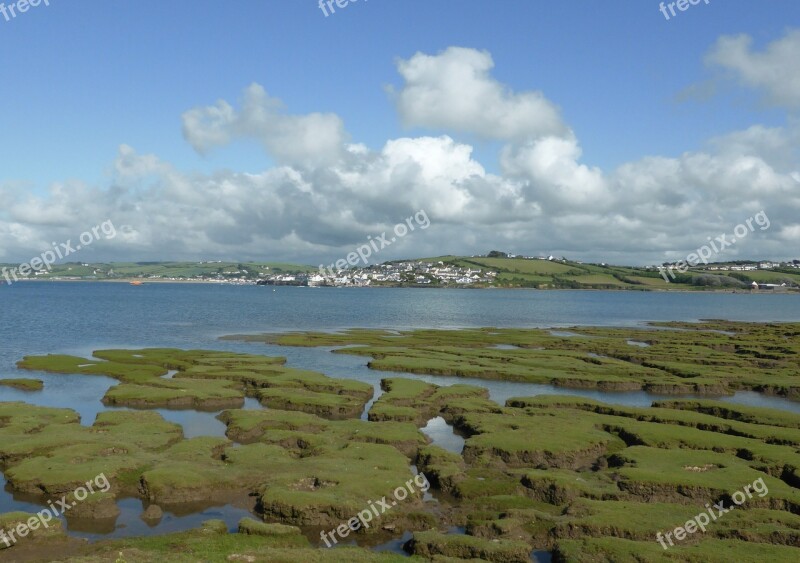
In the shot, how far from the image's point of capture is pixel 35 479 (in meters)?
32.2

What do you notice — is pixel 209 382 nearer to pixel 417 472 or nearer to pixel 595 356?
pixel 417 472

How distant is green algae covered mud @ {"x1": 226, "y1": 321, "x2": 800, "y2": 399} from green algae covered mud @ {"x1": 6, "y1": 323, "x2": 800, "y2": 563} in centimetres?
1301

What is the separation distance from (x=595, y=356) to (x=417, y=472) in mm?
63525

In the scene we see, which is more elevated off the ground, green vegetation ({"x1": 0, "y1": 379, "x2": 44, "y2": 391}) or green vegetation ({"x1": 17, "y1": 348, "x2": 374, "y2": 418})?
green vegetation ({"x1": 17, "y1": 348, "x2": 374, "y2": 418})

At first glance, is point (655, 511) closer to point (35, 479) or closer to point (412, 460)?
point (412, 460)

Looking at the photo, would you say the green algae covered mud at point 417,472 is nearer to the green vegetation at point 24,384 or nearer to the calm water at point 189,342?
the calm water at point 189,342

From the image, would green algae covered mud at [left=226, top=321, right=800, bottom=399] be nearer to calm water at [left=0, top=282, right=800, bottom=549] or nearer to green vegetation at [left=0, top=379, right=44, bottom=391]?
calm water at [left=0, top=282, right=800, bottom=549]

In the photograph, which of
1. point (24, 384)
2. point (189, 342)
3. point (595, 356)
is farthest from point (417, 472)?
point (189, 342)

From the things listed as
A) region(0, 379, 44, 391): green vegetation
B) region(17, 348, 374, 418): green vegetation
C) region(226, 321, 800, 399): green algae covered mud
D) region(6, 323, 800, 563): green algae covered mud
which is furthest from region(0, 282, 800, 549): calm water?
region(226, 321, 800, 399): green algae covered mud

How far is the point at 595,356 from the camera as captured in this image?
93812 millimetres

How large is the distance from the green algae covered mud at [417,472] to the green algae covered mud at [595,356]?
13.0 metres

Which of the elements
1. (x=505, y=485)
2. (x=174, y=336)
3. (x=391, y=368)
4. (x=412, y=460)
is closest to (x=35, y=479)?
(x=412, y=460)

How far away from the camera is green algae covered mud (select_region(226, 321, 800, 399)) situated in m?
70.9

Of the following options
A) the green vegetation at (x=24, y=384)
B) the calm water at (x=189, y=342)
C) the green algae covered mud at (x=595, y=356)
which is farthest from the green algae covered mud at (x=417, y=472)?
the green algae covered mud at (x=595, y=356)
